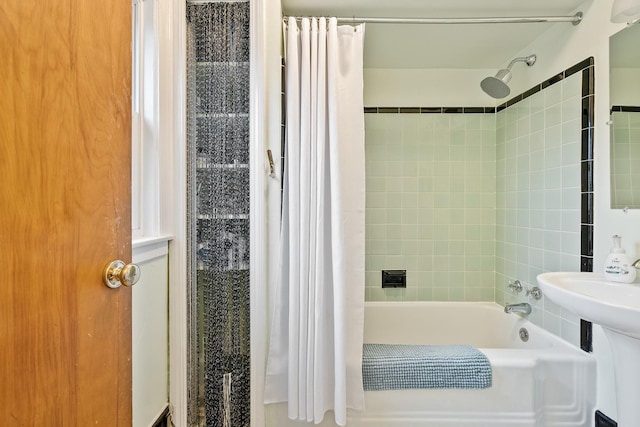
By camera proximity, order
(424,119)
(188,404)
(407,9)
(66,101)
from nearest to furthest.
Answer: (66,101)
(188,404)
(407,9)
(424,119)

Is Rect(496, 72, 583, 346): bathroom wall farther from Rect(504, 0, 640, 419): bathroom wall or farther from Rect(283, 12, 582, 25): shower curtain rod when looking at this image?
Rect(283, 12, 582, 25): shower curtain rod

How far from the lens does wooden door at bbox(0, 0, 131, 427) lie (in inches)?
20.1

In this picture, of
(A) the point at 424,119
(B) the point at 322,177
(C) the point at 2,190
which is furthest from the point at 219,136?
(A) the point at 424,119

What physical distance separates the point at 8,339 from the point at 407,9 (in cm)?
192

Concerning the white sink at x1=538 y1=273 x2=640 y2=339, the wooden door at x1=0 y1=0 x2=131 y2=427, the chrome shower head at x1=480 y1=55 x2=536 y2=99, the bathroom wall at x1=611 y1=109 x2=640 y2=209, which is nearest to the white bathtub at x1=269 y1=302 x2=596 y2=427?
the white sink at x1=538 y1=273 x2=640 y2=339

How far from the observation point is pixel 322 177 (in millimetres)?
1414

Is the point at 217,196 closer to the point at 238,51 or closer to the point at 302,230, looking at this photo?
the point at 302,230

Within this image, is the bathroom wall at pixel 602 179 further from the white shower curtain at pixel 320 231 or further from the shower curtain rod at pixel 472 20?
the white shower curtain at pixel 320 231

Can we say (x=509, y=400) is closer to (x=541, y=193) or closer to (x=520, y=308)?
(x=520, y=308)

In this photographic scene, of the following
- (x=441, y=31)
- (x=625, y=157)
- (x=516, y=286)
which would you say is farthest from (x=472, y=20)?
(x=516, y=286)

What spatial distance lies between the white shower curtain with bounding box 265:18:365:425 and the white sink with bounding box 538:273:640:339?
750 mm

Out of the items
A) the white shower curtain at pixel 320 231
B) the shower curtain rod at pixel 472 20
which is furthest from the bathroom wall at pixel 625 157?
the white shower curtain at pixel 320 231

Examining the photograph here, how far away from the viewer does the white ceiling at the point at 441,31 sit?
1.59 metres

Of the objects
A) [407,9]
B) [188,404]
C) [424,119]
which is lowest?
[188,404]
